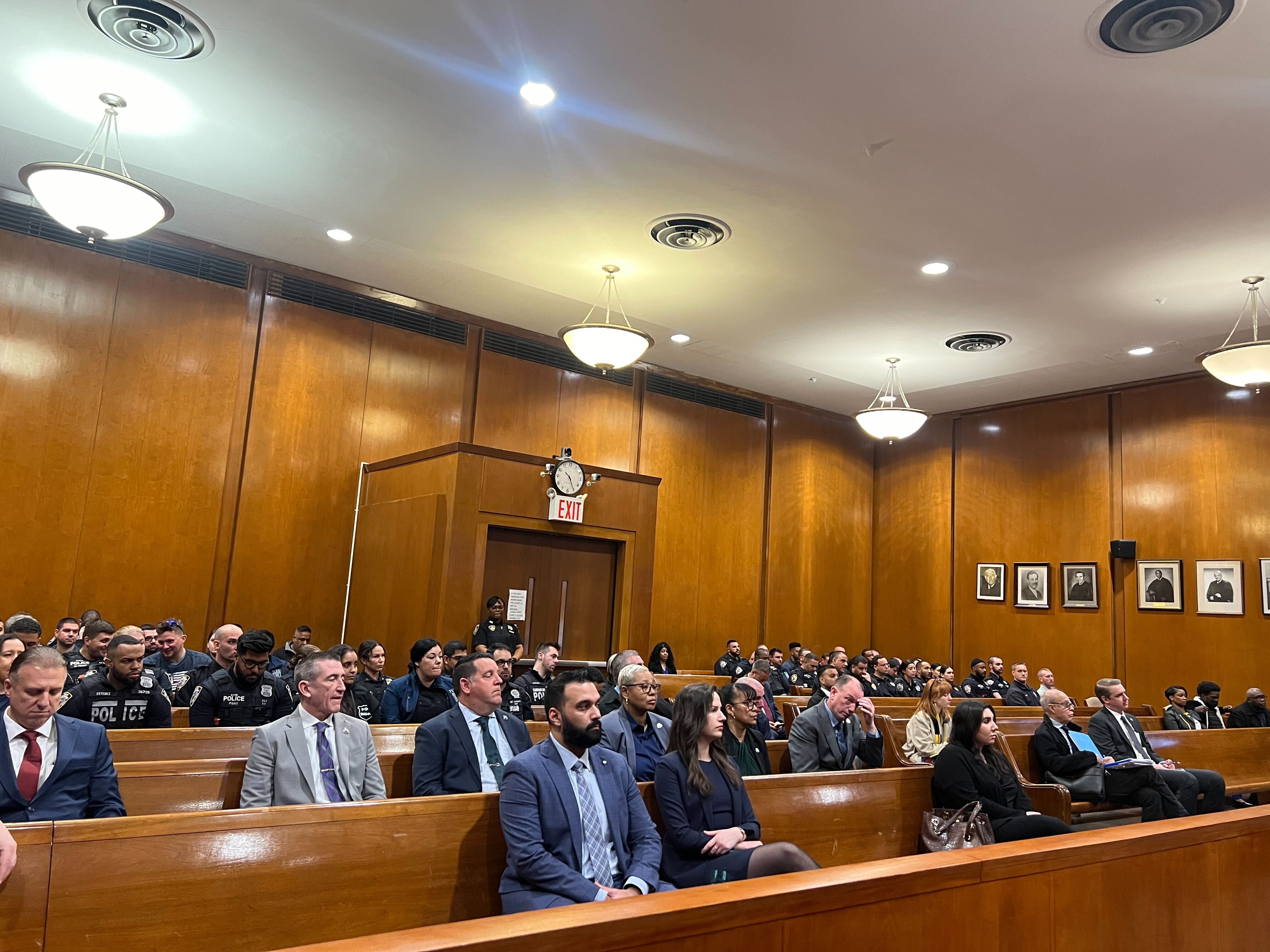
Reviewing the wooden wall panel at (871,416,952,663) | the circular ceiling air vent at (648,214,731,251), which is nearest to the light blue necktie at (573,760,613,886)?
the circular ceiling air vent at (648,214,731,251)

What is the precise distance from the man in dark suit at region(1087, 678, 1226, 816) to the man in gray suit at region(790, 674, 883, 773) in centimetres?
160

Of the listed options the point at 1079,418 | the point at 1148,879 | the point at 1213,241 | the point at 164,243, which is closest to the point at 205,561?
the point at 164,243

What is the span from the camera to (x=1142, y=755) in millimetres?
5859

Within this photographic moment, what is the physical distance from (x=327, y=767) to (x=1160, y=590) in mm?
9577

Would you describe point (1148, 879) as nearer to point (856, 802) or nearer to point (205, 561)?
point (856, 802)

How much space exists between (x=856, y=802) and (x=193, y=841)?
2.55 m

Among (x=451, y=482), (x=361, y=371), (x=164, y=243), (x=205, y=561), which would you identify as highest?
(x=164, y=243)

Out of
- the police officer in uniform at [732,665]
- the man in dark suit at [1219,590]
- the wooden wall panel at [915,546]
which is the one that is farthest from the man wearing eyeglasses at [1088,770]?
the wooden wall panel at [915,546]

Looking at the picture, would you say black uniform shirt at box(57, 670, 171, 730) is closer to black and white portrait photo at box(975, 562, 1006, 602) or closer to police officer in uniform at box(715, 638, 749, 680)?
police officer in uniform at box(715, 638, 749, 680)

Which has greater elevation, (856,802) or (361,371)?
(361,371)

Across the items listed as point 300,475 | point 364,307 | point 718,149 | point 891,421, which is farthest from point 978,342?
point 300,475

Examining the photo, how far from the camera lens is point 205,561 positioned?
7.90 m

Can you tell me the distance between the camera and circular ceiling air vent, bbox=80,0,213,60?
486cm

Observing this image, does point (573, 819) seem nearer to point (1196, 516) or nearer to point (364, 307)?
point (364, 307)
